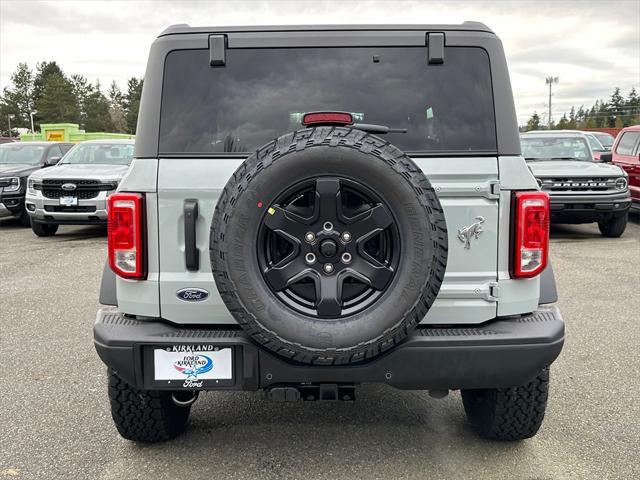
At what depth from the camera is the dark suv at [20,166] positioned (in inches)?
476

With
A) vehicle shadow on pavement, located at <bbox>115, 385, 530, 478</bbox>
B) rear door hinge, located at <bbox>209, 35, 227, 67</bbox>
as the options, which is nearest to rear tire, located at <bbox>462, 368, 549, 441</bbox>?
vehicle shadow on pavement, located at <bbox>115, 385, 530, 478</bbox>

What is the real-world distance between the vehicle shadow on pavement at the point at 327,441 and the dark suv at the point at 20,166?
9.86m

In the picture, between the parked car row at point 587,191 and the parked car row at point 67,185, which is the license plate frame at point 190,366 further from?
the parked car row at point 587,191

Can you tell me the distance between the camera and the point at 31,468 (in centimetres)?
303

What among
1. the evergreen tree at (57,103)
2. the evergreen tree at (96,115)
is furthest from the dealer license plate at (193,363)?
the evergreen tree at (96,115)

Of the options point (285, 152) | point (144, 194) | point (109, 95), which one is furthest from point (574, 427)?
point (109, 95)

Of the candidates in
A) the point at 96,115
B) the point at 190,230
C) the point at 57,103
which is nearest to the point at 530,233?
the point at 190,230

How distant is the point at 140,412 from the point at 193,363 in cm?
64

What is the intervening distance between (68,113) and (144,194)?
91599 millimetres

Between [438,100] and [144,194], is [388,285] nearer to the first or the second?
[438,100]

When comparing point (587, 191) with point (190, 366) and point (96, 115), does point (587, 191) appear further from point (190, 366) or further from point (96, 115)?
point (96, 115)

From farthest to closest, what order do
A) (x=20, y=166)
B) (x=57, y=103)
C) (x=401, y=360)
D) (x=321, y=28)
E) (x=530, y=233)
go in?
(x=57, y=103), (x=20, y=166), (x=321, y=28), (x=530, y=233), (x=401, y=360)

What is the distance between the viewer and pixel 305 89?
2.82 meters

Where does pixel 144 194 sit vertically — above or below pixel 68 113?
below
